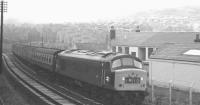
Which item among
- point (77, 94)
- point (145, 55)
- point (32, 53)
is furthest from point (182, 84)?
point (32, 53)

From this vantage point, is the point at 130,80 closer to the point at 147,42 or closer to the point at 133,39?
the point at 147,42

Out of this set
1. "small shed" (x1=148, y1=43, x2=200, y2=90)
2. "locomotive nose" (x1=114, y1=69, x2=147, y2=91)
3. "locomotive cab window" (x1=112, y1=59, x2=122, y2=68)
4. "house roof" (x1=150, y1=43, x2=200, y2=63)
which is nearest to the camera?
"locomotive nose" (x1=114, y1=69, x2=147, y2=91)

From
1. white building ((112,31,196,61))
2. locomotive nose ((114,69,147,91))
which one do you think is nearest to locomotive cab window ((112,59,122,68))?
locomotive nose ((114,69,147,91))

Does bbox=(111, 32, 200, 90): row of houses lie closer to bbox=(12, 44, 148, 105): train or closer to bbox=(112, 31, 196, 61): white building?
bbox=(12, 44, 148, 105): train

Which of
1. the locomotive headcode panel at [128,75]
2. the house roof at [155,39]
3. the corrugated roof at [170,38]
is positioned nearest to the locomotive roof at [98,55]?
the locomotive headcode panel at [128,75]

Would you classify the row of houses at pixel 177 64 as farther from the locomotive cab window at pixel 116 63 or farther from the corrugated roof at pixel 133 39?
the corrugated roof at pixel 133 39

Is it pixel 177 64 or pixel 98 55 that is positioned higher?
pixel 98 55

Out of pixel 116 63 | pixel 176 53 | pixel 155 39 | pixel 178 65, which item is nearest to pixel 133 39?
pixel 155 39
